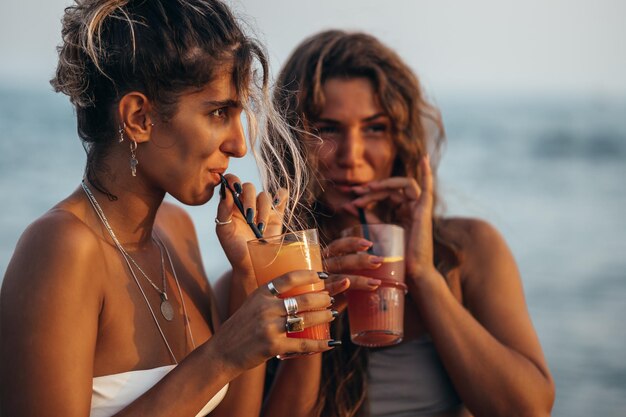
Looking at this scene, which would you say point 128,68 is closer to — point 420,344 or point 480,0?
point 420,344

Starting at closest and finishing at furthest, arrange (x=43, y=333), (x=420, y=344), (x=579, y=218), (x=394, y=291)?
(x=43, y=333)
(x=394, y=291)
(x=420, y=344)
(x=579, y=218)

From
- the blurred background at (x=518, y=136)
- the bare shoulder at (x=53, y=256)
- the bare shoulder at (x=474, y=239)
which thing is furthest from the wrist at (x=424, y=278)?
the blurred background at (x=518, y=136)

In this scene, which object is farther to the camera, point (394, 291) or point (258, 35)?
point (394, 291)

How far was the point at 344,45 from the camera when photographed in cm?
365

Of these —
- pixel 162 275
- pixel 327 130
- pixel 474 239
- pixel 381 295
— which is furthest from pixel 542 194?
pixel 162 275

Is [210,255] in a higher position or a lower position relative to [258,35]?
lower

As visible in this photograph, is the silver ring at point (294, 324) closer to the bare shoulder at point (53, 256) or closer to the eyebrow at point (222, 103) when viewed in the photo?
the bare shoulder at point (53, 256)

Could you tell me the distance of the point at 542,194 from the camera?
435 inches

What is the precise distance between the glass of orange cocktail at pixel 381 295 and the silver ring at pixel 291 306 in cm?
73

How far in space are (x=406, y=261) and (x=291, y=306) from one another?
110cm

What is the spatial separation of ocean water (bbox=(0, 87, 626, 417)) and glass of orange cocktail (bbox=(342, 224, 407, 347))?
1.60 meters

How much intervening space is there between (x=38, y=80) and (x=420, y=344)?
10747 mm

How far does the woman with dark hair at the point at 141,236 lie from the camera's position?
2207 millimetres

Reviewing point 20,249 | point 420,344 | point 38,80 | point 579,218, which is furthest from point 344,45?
point 38,80
